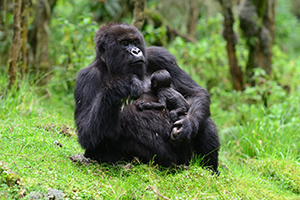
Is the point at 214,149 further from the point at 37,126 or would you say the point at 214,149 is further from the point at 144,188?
the point at 37,126

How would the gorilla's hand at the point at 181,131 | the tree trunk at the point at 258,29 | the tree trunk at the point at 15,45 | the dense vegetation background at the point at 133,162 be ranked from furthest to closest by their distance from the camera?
the tree trunk at the point at 258,29 < the tree trunk at the point at 15,45 < the gorilla's hand at the point at 181,131 < the dense vegetation background at the point at 133,162

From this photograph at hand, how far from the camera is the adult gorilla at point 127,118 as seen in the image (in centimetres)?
294

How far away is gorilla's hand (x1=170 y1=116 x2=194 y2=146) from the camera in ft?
10.2

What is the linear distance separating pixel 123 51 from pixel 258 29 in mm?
4289

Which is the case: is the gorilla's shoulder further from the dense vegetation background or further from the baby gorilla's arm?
the dense vegetation background

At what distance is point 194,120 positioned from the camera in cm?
321

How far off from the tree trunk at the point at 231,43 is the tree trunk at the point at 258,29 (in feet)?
0.79

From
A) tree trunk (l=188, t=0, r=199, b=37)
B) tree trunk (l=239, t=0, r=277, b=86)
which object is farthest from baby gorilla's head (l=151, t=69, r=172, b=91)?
tree trunk (l=188, t=0, r=199, b=37)

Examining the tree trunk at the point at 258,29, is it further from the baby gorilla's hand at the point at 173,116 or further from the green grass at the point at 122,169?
the baby gorilla's hand at the point at 173,116

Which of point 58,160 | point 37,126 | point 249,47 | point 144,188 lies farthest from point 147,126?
point 249,47

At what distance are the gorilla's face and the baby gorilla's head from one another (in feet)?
0.47

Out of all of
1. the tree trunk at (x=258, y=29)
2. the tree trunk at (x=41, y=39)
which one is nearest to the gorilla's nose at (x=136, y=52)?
the tree trunk at (x=41, y=39)

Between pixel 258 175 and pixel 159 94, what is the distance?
4.84 feet

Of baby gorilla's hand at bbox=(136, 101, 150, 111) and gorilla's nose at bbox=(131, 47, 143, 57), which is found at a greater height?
gorilla's nose at bbox=(131, 47, 143, 57)
